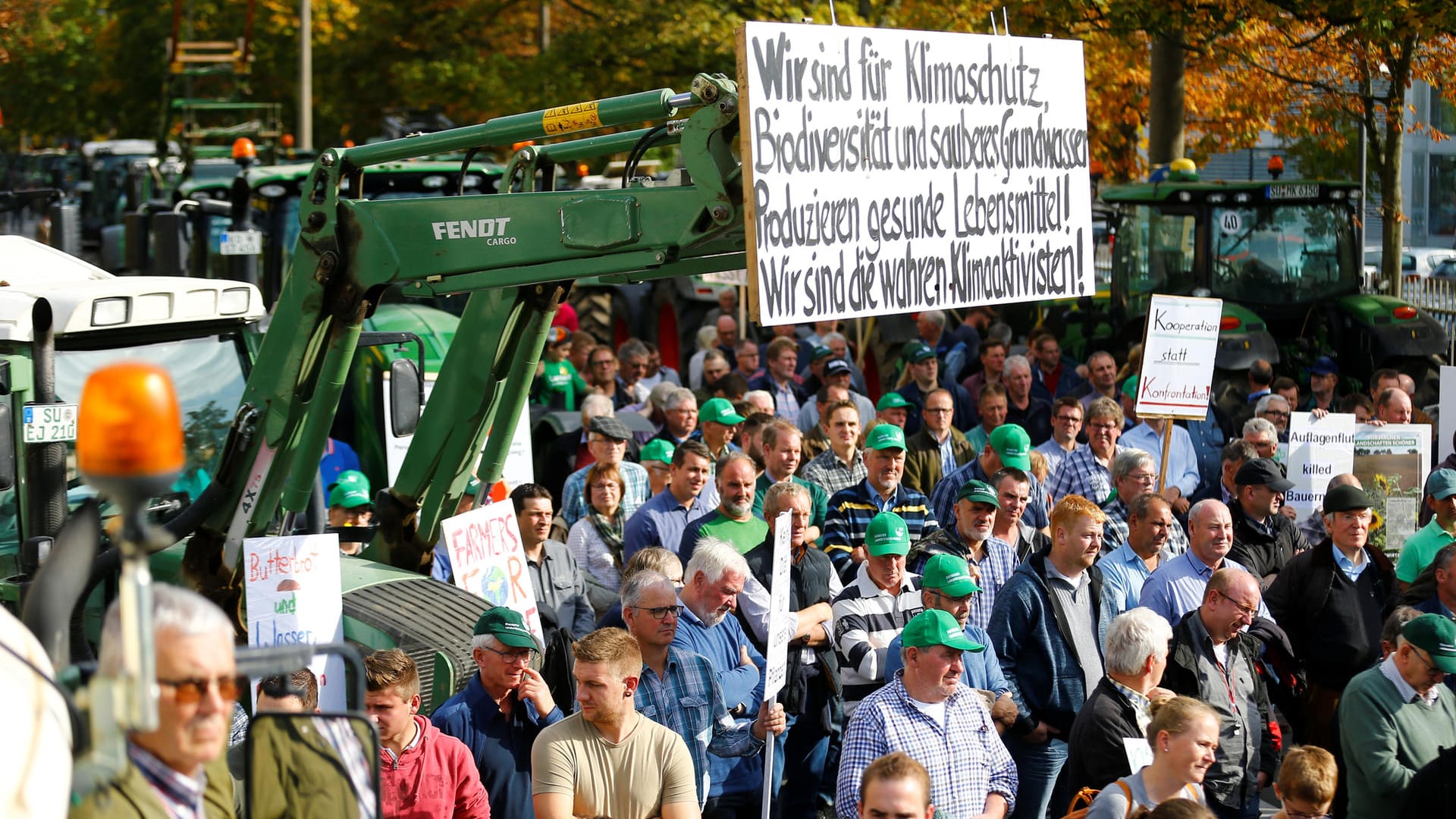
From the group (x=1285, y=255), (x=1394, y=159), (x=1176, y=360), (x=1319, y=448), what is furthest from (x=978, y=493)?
(x=1394, y=159)

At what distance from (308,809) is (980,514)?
5.00 metres

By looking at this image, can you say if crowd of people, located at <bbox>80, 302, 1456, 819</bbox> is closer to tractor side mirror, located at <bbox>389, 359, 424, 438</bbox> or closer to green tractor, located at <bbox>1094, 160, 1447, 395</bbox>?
tractor side mirror, located at <bbox>389, 359, 424, 438</bbox>

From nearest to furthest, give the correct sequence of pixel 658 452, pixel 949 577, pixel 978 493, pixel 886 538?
pixel 949 577 < pixel 886 538 < pixel 978 493 < pixel 658 452

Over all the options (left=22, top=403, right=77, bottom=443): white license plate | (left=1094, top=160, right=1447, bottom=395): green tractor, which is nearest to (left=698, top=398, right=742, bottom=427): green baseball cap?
(left=22, top=403, right=77, bottom=443): white license plate

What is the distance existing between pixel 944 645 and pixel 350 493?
3.76 meters

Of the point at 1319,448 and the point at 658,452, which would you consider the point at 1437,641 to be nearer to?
the point at 1319,448

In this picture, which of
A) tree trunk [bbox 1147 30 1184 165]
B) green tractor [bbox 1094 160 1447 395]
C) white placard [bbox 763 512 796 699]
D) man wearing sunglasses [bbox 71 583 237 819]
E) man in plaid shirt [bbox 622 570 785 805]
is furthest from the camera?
tree trunk [bbox 1147 30 1184 165]

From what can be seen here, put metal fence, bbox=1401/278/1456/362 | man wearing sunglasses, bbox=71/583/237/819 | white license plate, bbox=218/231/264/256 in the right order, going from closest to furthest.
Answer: man wearing sunglasses, bbox=71/583/237/819
white license plate, bbox=218/231/264/256
metal fence, bbox=1401/278/1456/362

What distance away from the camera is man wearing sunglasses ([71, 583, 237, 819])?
8.13 feet

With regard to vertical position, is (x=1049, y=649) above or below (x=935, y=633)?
below

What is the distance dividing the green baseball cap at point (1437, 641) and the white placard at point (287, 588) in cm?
370

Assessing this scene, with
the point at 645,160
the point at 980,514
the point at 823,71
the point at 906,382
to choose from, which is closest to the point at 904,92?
the point at 823,71

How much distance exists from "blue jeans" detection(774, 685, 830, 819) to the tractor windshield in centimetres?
952

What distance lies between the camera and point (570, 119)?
5.88 m
